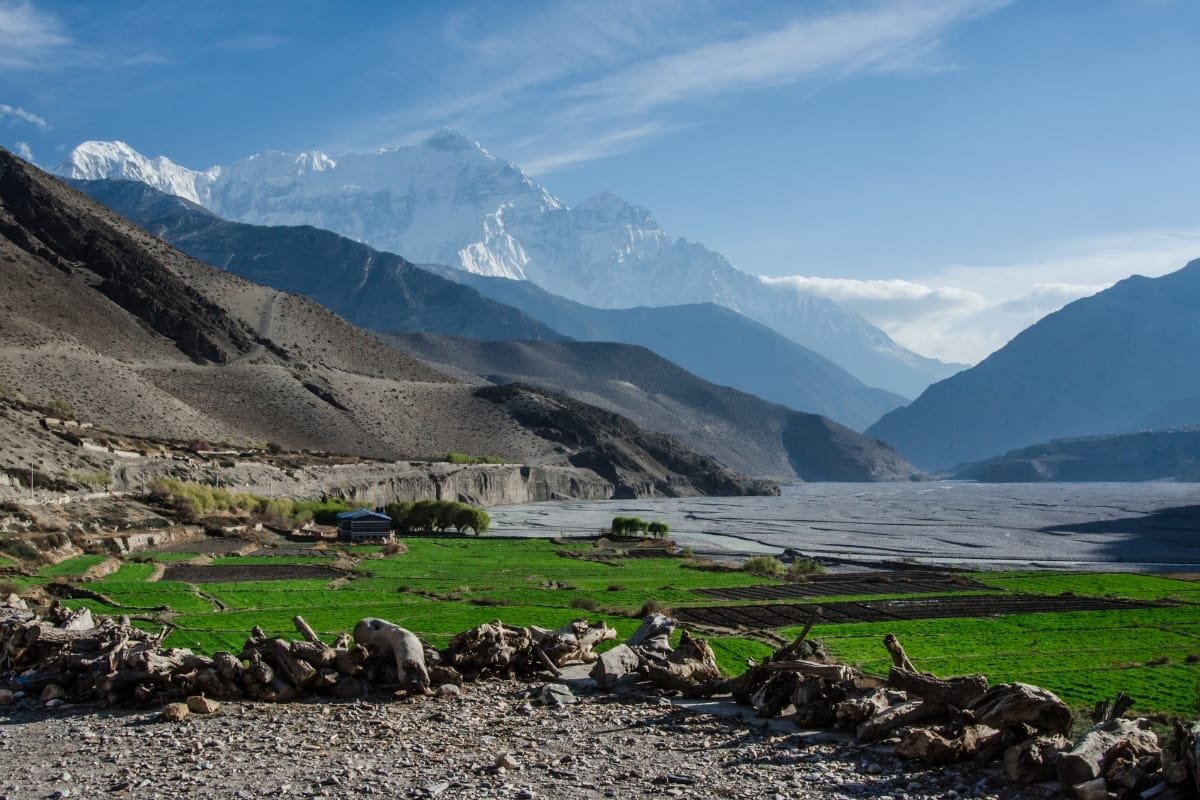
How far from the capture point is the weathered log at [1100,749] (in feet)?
34.1

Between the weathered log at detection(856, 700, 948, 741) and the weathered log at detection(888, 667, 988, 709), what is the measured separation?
0.13 m

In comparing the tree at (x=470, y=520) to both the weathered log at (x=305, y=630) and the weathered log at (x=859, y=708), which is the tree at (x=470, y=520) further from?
the weathered log at (x=859, y=708)

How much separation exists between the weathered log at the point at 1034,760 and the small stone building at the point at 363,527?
5737 cm

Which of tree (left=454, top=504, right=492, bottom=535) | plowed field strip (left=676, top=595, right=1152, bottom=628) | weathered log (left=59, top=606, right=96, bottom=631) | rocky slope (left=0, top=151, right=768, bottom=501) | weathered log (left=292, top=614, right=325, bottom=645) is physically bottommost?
plowed field strip (left=676, top=595, right=1152, bottom=628)

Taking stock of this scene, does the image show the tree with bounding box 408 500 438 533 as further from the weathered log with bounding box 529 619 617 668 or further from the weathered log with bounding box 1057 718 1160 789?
the weathered log with bounding box 1057 718 1160 789

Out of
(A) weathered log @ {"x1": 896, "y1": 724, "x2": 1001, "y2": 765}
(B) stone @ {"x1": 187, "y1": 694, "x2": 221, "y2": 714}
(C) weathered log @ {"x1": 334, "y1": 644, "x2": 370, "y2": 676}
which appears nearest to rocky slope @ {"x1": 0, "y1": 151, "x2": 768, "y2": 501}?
(C) weathered log @ {"x1": 334, "y1": 644, "x2": 370, "y2": 676}

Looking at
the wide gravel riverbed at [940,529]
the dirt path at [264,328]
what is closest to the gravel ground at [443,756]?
the wide gravel riverbed at [940,529]

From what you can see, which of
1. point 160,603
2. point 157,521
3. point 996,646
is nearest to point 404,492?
point 157,521

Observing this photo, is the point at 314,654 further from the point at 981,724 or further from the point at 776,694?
the point at 981,724

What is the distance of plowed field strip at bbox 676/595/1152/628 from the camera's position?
109 ft

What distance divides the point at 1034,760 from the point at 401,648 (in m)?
8.43

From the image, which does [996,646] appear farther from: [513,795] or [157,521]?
[157,521]

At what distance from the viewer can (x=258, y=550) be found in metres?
57.0

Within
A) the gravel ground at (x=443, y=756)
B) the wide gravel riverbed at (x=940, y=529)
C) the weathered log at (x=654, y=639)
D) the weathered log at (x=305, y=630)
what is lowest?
the wide gravel riverbed at (x=940, y=529)
